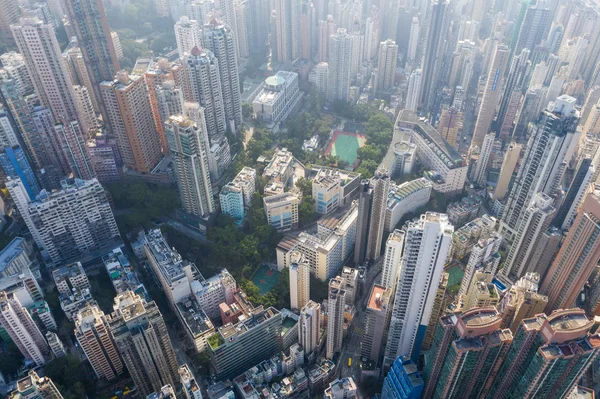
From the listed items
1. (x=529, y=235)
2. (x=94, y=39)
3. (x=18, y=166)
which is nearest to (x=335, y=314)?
(x=529, y=235)

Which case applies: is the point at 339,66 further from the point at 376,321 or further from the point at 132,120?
the point at 376,321

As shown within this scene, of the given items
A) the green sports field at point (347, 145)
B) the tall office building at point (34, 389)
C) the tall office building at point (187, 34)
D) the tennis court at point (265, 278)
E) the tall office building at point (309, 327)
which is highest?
the tall office building at point (187, 34)

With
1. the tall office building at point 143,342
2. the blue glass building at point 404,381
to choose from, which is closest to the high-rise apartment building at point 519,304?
the blue glass building at point 404,381

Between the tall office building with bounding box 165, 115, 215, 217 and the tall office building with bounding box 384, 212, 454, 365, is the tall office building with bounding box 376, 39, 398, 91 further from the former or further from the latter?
the tall office building with bounding box 384, 212, 454, 365

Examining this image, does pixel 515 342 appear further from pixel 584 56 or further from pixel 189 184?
pixel 584 56

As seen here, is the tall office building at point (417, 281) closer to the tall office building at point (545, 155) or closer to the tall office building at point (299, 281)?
the tall office building at point (299, 281)

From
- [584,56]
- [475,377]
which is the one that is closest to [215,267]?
[475,377]
